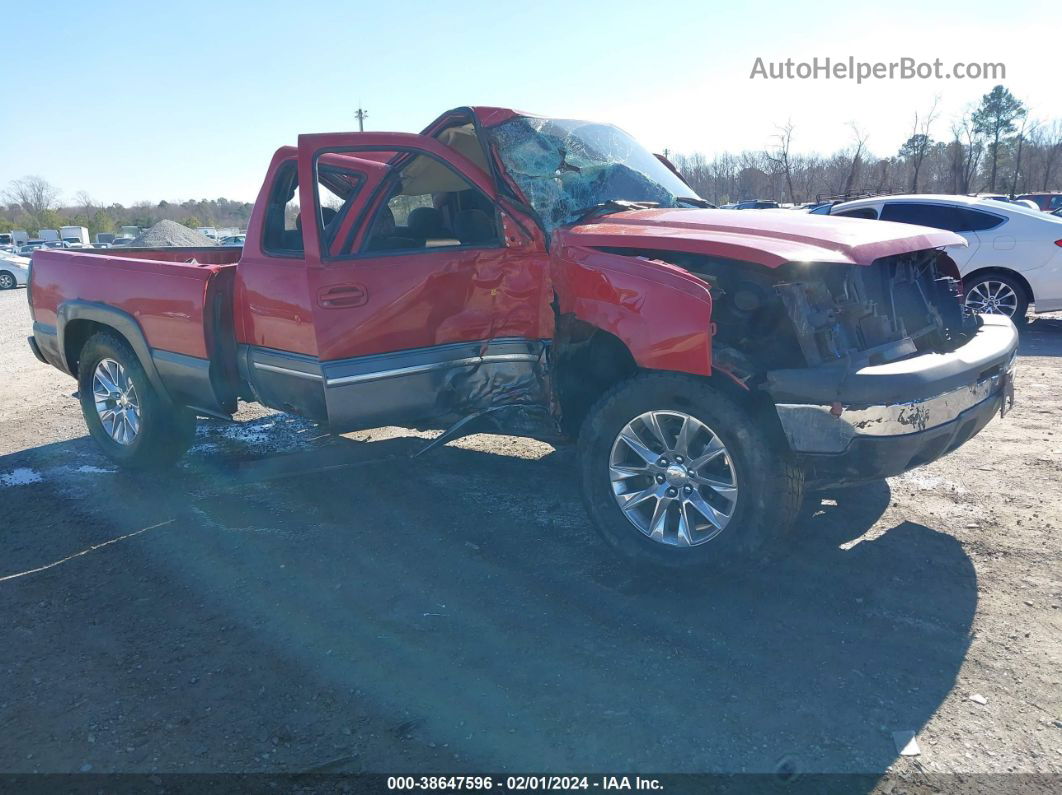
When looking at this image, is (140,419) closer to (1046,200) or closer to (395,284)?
(395,284)

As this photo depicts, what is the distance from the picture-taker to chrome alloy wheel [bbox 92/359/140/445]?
587 cm

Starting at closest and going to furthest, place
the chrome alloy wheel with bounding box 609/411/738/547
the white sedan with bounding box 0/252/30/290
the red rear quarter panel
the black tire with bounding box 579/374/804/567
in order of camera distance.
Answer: the black tire with bounding box 579/374/804/567 → the chrome alloy wheel with bounding box 609/411/738/547 → the red rear quarter panel → the white sedan with bounding box 0/252/30/290

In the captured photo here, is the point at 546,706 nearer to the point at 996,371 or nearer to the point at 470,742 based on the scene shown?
the point at 470,742

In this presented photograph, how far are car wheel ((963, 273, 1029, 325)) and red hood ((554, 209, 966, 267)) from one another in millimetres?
6578

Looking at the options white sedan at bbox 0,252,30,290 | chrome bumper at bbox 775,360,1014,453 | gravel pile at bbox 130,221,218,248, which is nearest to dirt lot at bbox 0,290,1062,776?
chrome bumper at bbox 775,360,1014,453

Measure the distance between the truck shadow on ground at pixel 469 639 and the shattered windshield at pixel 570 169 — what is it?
183cm

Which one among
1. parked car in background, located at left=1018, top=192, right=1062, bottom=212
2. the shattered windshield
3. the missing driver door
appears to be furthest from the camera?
parked car in background, located at left=1018, top=192, right=1062, bottom=212

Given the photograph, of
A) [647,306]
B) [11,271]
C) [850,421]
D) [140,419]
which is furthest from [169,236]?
[850,421]

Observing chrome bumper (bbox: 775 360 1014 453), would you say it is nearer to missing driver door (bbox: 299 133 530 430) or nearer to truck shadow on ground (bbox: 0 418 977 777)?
truck shadow on ground (bbox: 0 418 977 777)

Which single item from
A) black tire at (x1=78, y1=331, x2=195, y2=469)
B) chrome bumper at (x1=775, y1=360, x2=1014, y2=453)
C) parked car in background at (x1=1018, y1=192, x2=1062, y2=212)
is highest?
parked car in background at (x1=1018, y1=192, x2=1062, y2=212)

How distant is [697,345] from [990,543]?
207 centimetres

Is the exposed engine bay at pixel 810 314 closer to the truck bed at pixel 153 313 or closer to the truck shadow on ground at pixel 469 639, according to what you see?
the truck shadow on ground at pixel 469 639

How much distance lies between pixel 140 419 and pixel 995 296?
9.68m

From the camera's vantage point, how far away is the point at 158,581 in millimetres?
4141
